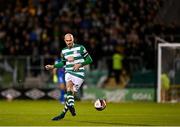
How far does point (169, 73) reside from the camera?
31.0m

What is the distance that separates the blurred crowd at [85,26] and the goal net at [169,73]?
112 cm

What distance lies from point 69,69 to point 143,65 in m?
13.0

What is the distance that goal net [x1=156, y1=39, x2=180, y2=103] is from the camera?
101 ft

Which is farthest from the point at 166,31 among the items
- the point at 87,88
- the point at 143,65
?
the point at 87,88

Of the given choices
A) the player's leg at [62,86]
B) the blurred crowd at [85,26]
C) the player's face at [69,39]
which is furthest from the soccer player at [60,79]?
the player's face at [69,39]

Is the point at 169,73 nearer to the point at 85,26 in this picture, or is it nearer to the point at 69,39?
the point at 85,26

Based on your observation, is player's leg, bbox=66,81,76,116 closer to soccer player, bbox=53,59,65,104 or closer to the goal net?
soccer player, bbox=53,59,65,104

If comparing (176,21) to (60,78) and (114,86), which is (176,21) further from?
(60,78)

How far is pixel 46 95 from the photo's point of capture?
32.0 meters

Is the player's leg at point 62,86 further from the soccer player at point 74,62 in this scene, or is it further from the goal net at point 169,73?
the soccer player at point 74,62

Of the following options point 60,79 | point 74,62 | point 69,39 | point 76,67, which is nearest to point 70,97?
point 76,67

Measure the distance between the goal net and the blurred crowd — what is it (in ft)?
3.69

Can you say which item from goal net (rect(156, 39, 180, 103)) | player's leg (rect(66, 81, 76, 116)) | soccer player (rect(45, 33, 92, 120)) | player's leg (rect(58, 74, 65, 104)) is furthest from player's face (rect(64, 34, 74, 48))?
goal net (rect(156, 39, 180, 103))

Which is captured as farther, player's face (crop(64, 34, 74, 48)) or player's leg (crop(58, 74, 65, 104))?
player's leg (crop(58, 74, 65, 104))
